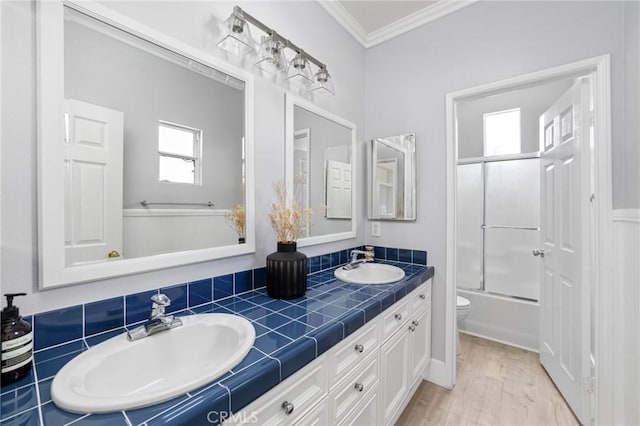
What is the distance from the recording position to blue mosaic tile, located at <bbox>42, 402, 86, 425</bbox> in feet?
1.71

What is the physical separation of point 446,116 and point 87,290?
7.05ft

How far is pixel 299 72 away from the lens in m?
1.57

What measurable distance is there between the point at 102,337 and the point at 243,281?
1.86 ft

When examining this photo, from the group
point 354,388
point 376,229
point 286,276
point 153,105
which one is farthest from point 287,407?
point 376,229

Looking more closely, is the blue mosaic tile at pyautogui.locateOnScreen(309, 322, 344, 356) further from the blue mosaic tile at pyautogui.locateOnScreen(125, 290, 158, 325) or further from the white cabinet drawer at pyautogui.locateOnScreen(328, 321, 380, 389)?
the blue mosaic tile at pyautogui.locateOnScreen(125, 290, 158, 325)

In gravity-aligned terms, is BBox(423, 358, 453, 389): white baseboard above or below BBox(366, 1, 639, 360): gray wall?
below

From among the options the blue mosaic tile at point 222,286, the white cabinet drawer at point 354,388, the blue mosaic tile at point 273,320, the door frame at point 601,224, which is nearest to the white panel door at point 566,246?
the door frame at point 601,224

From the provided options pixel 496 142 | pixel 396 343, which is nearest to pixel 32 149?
pixel 396 343

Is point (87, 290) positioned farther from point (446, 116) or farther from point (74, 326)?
point (446, 116)

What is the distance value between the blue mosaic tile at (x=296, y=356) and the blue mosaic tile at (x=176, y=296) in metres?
0.54

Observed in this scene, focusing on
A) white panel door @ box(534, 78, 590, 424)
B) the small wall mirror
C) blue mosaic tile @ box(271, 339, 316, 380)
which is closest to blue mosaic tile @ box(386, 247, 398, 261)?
the small wall mirror

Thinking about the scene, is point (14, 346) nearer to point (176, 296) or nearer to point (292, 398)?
point (176, 296)

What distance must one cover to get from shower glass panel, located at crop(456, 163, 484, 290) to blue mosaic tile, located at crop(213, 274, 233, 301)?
8.80 ft

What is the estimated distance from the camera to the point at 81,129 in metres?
0.89
